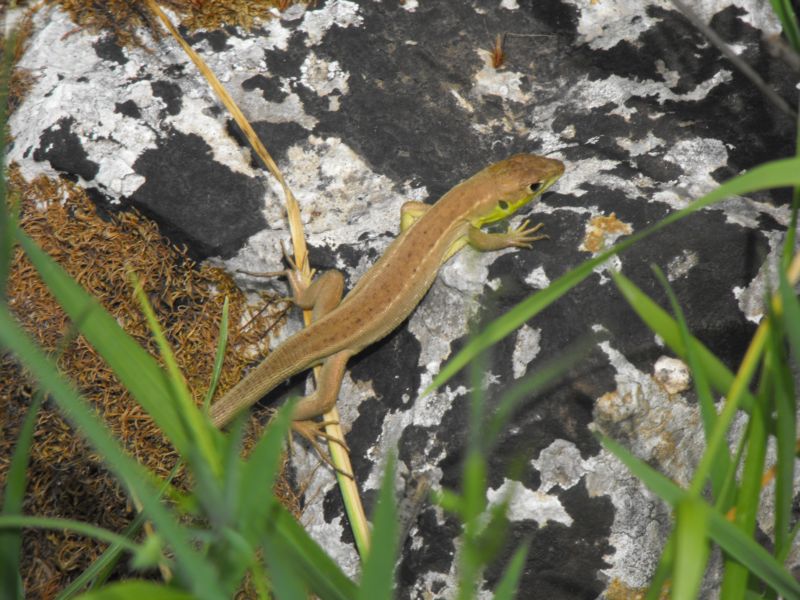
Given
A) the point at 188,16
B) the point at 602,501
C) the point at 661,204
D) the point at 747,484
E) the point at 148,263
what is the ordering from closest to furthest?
the point at 747,484 → the point at 602,501 → the point at 661,204 → the point at 148,263 → the point at 188,16

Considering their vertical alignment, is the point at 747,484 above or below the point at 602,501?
above

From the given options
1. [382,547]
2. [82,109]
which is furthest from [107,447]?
[82,109]

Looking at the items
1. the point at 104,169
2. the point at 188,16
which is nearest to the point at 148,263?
the point at 104,169

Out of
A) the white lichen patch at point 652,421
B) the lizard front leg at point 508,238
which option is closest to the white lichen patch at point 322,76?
the lizard front leg at point 508,238

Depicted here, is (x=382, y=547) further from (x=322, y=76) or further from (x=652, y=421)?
(x=322, y=76)

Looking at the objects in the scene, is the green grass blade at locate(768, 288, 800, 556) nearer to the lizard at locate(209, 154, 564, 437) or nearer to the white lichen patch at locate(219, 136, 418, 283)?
the lizard at locate(209, 154, 564, 437)

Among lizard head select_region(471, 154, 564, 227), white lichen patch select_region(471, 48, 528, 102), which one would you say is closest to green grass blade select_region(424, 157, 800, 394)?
lizard head select_region(471, 154, 564, 227)

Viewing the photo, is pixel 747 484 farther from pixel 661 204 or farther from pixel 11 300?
pixel 11 300
